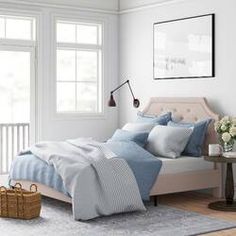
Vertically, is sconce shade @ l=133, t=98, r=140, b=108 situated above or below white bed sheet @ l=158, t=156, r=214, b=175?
above

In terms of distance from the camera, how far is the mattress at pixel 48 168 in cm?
573

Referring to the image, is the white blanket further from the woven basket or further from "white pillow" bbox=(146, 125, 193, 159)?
"white pillow" bbox=(146, 125, 193, 159)

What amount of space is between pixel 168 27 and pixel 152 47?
42cm

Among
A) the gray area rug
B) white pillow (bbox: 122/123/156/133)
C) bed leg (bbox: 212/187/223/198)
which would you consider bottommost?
the gray area rug

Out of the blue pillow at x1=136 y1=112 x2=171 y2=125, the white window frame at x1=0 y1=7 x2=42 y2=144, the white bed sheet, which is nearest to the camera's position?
the white bed sheet

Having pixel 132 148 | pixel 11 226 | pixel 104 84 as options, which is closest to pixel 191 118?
pixel 132 148

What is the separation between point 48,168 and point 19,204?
0.61m

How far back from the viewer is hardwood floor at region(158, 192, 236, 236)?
18.7ft

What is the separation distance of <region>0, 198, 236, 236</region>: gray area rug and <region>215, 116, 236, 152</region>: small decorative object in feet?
2.89

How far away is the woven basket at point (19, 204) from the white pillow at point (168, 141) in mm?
1631

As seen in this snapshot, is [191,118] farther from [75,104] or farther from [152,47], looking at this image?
[75,104]

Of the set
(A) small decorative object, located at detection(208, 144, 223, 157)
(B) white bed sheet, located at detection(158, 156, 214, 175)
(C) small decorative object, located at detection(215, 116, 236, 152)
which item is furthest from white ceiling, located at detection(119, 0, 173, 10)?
(A) small decorative object, located at detection(208, 144, 223, 157)

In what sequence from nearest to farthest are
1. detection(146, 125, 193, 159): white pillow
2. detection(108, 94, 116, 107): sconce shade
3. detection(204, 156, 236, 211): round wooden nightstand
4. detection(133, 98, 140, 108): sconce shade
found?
detection(204, 156, 236, 211): round wooden nightstand < detection(146, 125, 193, 159): white pillow < detection(108, 94, 116, 107): sconce shade < detection(133, 98, 140, 108): sconce shade

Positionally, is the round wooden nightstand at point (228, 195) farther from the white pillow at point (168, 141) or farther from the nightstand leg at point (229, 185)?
the white pillow at point (168, 141)
